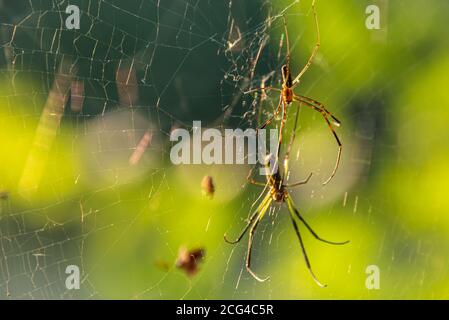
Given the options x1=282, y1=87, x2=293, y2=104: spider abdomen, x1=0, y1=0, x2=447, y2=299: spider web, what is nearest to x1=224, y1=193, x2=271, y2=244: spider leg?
x1=0, y1=0, x2=447, y2=299: spider web

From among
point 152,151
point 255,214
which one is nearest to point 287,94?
point 255,214

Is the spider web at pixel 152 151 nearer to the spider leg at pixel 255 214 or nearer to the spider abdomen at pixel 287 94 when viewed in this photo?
the spider leg at pixel 255 214

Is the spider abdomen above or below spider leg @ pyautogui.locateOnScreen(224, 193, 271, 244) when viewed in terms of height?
above

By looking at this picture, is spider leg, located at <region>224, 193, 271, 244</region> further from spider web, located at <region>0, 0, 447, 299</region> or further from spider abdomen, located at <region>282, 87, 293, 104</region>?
spider abdomen, located at <region>282, 87, 293, 104</region>

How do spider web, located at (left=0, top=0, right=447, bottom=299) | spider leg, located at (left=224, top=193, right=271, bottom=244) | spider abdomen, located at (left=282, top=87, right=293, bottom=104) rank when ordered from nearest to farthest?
spider abdomen, located at (left=282, top=87, right=293, bottom=104), spider leg, located at (left=224, top=193, right=271, bottom=244), spider web, located at (left=0, top=0, right=447, bottom=299)

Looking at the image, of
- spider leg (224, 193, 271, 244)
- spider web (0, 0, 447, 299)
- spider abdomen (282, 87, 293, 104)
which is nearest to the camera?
spider abdomen (282, 87, 293, 104)

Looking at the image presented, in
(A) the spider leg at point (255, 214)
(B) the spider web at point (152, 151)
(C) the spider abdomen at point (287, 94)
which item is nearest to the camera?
(C) the spider abdomen at point (287, 94)

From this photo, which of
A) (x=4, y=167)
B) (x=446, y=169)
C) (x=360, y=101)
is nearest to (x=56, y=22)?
Answer: (x=4, y=167)

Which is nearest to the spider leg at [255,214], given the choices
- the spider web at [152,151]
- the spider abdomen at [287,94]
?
the spider web at [152,151]

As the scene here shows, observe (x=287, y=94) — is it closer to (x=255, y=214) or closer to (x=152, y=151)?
Answer: (x=255, y=214)
